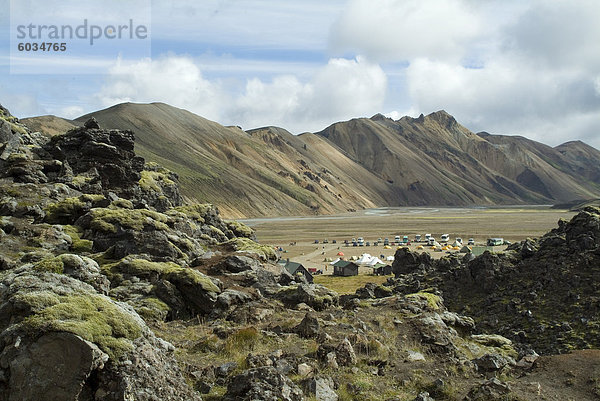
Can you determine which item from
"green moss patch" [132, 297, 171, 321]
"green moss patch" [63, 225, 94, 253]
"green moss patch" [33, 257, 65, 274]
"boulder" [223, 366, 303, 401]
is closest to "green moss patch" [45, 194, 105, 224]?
"green moss patch" [63, 225, 94, 253]

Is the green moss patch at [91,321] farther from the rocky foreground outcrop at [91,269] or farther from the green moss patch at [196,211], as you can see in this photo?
the green moss patch at [196,211]

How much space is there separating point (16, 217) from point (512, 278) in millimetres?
40347

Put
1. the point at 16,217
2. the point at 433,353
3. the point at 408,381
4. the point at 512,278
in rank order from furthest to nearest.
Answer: the point at 512,278, the point at 16,217, the point at 433,353, the point at 408,381

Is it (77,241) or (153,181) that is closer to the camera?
(77,241)

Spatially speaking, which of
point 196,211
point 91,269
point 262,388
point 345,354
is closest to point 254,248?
point 196,211

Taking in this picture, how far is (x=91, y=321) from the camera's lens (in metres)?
9.59

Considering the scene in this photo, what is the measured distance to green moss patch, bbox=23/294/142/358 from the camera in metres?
8.97

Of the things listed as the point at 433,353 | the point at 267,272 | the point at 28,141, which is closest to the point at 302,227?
the point at 28,141

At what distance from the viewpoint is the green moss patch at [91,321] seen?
8969 millimetres

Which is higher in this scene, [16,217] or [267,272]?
[16,217]

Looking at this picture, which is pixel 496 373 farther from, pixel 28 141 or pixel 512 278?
pixel 28 141

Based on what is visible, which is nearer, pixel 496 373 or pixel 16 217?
pixel 496 373

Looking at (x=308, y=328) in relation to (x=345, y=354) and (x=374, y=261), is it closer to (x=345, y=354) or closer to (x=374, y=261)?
(x=345, y=354)

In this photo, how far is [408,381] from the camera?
13148 mm
